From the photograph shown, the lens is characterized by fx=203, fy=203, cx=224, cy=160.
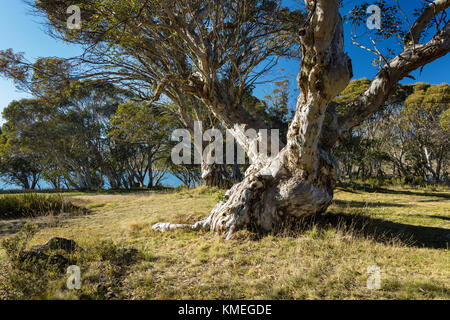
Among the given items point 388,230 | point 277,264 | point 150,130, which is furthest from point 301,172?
point 150,130

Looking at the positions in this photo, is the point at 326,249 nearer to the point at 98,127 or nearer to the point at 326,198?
the point at 326,198

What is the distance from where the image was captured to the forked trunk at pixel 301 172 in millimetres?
3451

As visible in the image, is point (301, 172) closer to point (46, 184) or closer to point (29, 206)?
point (29, 206)

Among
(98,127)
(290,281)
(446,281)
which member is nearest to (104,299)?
(290,281)

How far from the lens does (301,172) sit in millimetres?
4723

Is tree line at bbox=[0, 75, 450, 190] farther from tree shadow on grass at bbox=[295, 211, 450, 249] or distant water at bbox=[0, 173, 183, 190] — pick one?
tree shadow on grass at bbox=[295, 211, 450, 249]

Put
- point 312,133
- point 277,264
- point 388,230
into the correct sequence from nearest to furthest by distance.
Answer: point 277,264, point 312,133, point 388,230

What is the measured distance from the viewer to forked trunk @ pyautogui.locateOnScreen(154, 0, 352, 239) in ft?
11.3

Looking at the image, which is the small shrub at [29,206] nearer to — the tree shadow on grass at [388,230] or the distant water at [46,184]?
the tree shadow on grass at [388,230]

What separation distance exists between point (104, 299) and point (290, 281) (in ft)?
7.38

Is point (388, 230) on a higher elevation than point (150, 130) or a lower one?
lower

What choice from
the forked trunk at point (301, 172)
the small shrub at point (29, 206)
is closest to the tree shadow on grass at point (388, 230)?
the forked trunk at point (301, 172)

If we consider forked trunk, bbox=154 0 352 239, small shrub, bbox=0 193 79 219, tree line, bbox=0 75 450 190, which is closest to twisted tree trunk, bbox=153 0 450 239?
forked trunk, bbox=154 0 352 239

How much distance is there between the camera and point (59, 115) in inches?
742
